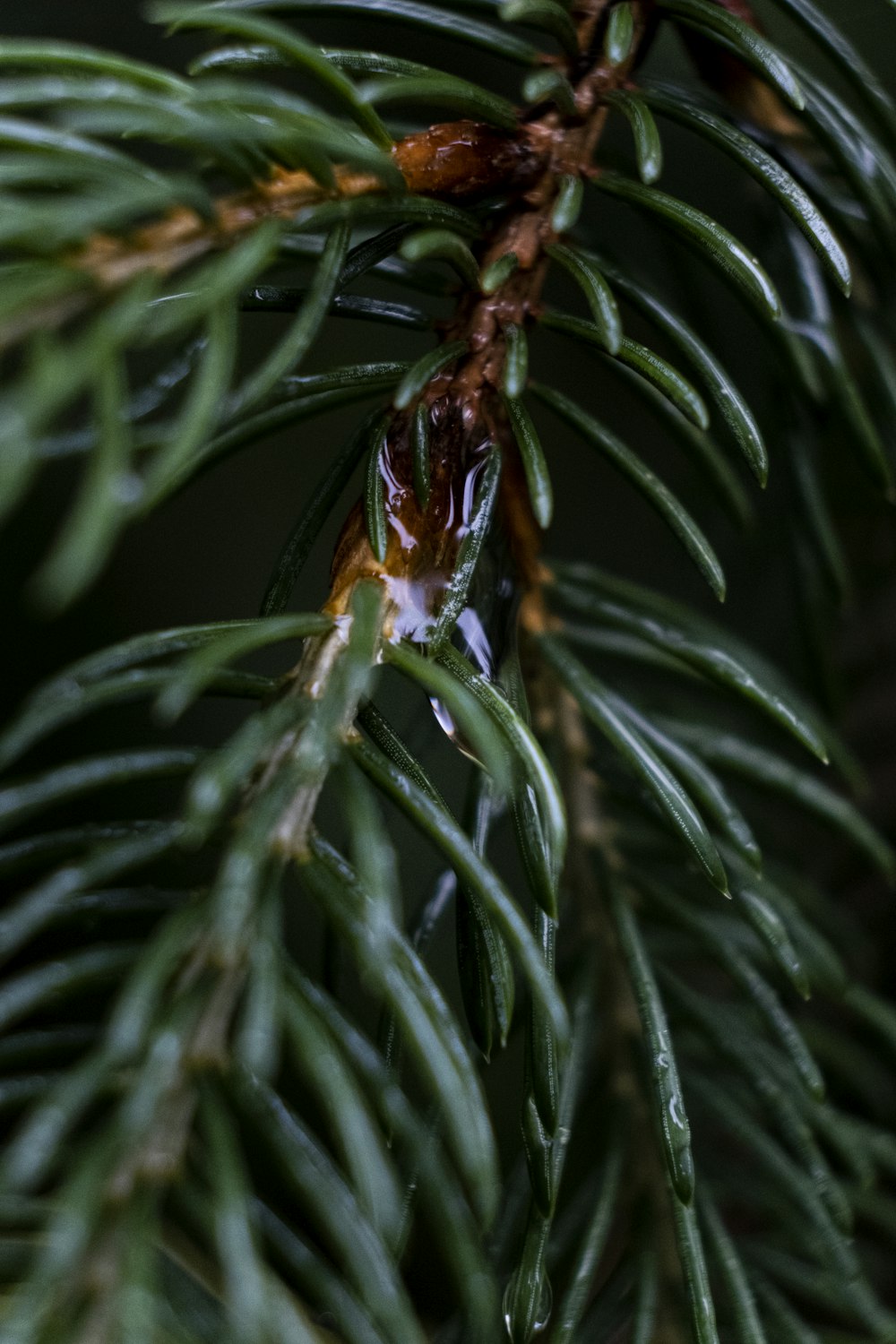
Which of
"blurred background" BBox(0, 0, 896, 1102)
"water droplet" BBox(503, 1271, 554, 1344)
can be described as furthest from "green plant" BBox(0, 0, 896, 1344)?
"blurred background" BBox(0, 0, 896, 1102)

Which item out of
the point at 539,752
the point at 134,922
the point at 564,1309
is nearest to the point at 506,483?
the point at 539,752

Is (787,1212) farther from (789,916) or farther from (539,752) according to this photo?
(539,752)

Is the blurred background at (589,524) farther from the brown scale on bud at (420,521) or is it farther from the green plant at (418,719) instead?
the brown scale on bud at (420,521)

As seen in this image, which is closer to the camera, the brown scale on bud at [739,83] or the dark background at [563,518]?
the brown scale on bud at [739,83]

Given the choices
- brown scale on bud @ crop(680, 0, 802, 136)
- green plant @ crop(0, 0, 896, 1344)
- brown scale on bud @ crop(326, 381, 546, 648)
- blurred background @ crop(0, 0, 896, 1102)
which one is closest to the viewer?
green plant @ crop(0, 0, 896, 1344)

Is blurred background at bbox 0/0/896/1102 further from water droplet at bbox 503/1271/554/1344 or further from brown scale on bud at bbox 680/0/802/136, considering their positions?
water droplet at bbox 503/1271/554/1344

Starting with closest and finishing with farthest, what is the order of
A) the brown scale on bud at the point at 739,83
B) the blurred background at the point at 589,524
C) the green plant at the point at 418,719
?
the green plant at the point at 418,719, the brown scale on bud at the point at 739,83, the blurred background at the point at 589,524

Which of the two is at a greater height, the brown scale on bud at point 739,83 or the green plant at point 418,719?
the brown scale on bud at point 739,83

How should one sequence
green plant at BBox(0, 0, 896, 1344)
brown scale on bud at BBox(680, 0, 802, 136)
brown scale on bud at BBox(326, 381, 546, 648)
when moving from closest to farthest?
green plant at BBox(0, 0, 896, 1344) → brown scale on bud at BBox(326, 381, 546, 648) → brown scale on bud at BBox(680, 0, 802, 136)

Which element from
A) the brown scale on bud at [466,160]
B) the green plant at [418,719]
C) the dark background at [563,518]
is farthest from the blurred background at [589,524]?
the brown scale on bud at [466,160]
